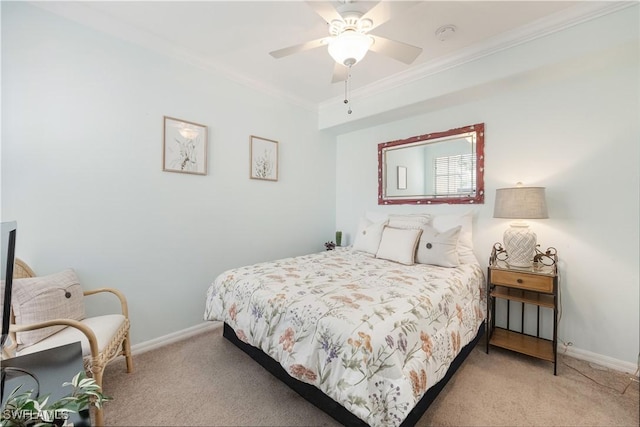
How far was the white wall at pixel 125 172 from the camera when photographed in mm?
1818

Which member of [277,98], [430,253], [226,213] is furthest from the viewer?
[277,98]

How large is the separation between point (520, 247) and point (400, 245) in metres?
0.98

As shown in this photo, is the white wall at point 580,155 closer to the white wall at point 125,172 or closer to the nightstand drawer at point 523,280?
the nightstand drawer at point 523,280

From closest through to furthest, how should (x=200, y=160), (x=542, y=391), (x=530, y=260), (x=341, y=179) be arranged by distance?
(x=542, y=391), (x=530, y=260), (x=200, y=160), (x=341, y=179)

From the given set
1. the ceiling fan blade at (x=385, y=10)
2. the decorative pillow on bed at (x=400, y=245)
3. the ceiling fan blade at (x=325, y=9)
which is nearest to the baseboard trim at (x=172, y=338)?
the decorative pillow on bed at (x=400, y=245)

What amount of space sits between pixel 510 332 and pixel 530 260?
74 centimetres

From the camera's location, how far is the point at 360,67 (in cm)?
275

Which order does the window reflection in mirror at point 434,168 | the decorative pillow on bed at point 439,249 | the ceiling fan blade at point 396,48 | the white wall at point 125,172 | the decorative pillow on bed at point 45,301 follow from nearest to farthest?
the decorative pillow on bed at point 45,301, the ceiling fan blade at point 396,48, the white wall at point 125,172, the decorative pillow on bed at point 439,249, the window reflection in mirror at point 434,168

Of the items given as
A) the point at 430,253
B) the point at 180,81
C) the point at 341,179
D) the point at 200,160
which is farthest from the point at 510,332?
the point at 180,81

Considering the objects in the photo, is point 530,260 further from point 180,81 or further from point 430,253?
point 180,81

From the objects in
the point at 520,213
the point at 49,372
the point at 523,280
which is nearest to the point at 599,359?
the point at 523,280

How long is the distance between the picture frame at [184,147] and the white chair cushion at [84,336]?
1.31 meters

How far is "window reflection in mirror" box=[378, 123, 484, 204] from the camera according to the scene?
279 cm

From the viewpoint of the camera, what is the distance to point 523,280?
2.12 metres
